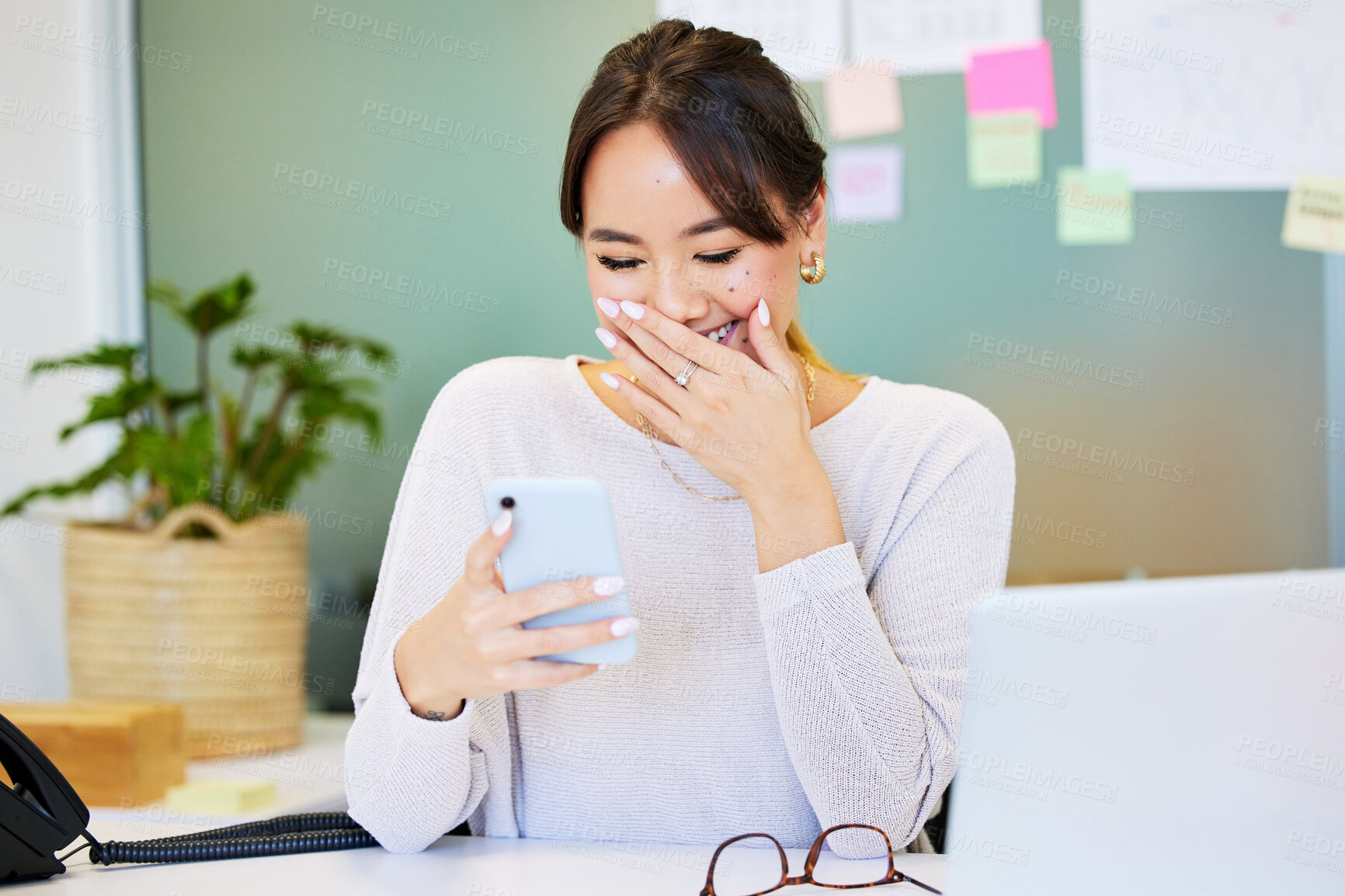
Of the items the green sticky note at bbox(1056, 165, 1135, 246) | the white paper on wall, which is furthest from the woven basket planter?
the green sticky note at bbox(1056, 165, 1135, 246)

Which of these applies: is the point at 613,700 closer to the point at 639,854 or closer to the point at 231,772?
the point at 639,854

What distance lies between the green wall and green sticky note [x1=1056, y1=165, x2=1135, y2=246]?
0.08 feet

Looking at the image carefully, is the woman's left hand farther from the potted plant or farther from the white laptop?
the potted plant

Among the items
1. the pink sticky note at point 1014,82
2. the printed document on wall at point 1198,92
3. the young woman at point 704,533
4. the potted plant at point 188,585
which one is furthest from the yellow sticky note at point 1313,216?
the potted plant at point 188,585

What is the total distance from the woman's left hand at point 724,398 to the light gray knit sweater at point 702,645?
108 millimetres

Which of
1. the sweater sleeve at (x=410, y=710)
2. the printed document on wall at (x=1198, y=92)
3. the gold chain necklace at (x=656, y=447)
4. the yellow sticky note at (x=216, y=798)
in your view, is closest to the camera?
the sweater sleeve at (x=410, y=710)

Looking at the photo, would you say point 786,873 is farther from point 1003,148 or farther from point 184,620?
point 1003,148

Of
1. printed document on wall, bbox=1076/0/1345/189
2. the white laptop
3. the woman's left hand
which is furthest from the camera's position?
printed document on wall, bbox=1076/0/1345/189

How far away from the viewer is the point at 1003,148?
2.06 m

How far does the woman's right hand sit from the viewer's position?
2.76ft

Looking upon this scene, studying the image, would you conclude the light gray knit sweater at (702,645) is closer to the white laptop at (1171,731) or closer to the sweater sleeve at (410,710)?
the sweater sleeve at (410,710)

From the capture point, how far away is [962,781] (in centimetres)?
62

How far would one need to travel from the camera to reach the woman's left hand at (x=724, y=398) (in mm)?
1089

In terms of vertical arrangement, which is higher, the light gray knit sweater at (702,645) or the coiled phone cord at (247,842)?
the light gray knit sweater at (702,645)
